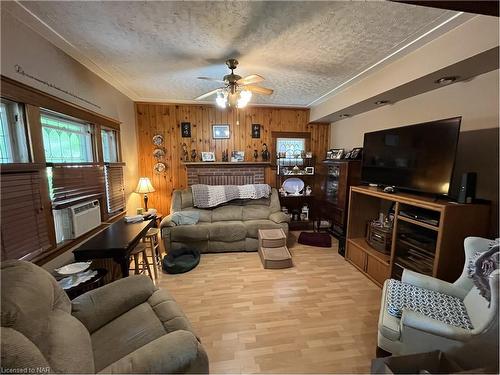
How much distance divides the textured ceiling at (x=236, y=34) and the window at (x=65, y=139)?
724mm

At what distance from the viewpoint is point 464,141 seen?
2.13 metres

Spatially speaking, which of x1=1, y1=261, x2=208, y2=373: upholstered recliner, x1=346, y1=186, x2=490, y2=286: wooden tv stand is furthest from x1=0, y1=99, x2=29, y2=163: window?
x1=346, y1=186, x2=490, y2=286: wooden tv stand

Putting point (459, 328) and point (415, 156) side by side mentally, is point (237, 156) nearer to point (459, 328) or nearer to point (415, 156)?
point (415, 156)

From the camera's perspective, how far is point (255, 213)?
12.8 ft

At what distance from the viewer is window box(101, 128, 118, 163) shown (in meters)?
3.21

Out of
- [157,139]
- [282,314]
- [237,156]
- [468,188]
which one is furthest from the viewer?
[237,156]

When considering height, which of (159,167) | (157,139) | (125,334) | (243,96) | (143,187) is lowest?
(125,334)

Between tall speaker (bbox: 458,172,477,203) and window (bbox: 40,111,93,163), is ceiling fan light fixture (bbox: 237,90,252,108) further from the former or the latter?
tall speaker (bbox: 458,172,477,203)

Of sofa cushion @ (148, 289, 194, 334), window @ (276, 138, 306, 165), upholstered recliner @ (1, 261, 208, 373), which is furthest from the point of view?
window @ (276, 138, 306, 165)

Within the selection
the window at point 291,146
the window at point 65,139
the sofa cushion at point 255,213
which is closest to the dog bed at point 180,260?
the sofa cushion at point 255,213

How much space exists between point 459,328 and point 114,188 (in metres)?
3.79

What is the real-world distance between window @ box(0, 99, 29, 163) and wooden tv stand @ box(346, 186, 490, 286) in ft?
11.1

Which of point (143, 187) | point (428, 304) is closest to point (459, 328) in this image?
point (428, 304)

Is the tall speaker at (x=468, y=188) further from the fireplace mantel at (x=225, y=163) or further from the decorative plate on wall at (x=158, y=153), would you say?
the decorative plate on wall at (x=158, y=153)
